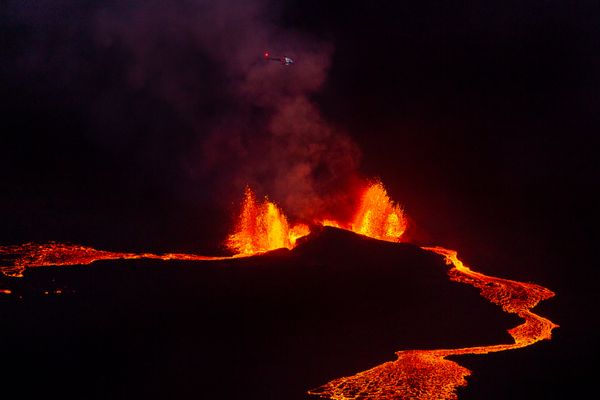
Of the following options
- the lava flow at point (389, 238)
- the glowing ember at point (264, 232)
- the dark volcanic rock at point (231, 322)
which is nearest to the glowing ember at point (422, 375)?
the lava flow at point (389, 238)

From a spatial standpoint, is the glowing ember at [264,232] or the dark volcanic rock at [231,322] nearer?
the dark volcanic rock at [231,322]

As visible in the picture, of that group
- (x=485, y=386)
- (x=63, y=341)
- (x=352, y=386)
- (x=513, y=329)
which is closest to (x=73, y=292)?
(x=63, y=341)

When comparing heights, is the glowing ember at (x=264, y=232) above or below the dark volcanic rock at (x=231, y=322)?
above

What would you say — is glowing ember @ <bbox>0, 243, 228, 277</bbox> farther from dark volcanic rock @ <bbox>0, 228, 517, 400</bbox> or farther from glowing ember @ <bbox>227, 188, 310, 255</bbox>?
glowing ember @ <bbox>227, 188, 310, 255</bbox>

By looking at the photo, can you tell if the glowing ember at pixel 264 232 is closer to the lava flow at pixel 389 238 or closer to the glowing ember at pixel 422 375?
the lava flow at pixel 389 238

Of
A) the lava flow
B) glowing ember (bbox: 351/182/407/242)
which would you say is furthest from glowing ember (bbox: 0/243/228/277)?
glowing ember (bbox: 351/182/407/242)

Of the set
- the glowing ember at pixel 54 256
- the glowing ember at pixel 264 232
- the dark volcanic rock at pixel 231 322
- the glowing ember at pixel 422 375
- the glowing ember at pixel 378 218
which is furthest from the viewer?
the glowing ember at pixel 378 218
